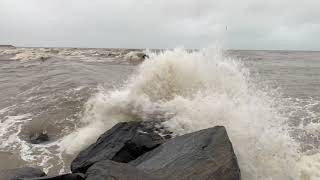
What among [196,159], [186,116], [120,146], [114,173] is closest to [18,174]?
[120,146]

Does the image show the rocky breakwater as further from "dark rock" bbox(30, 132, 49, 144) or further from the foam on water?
"dark rock" bbox(30, 132, 49, 144)

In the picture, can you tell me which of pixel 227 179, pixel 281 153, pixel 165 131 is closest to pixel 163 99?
pixel 165 131

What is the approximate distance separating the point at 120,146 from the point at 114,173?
2048 mm

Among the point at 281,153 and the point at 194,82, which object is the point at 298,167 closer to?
the point at 281,153

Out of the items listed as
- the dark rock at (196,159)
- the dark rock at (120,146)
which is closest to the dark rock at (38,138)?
the dark rock at (120,146)

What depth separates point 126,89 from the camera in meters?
10.4

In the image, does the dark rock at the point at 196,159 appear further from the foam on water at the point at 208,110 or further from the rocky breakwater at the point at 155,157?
the foam on water at the point at 208,110

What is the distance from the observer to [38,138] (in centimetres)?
985

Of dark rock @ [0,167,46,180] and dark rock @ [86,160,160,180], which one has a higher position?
dark rock @ [86,160,160,180]

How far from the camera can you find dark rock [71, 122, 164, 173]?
6711 millimetres

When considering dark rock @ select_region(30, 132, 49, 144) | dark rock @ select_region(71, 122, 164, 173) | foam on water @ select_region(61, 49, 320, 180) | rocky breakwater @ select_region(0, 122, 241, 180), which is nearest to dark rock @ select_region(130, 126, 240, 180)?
rocky breakwater @ select_region(0, 122, 241, 180)

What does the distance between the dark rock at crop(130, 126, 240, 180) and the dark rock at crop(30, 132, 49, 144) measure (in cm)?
424

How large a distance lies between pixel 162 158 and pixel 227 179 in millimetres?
1082

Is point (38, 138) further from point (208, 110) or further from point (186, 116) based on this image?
point (208, 110)
